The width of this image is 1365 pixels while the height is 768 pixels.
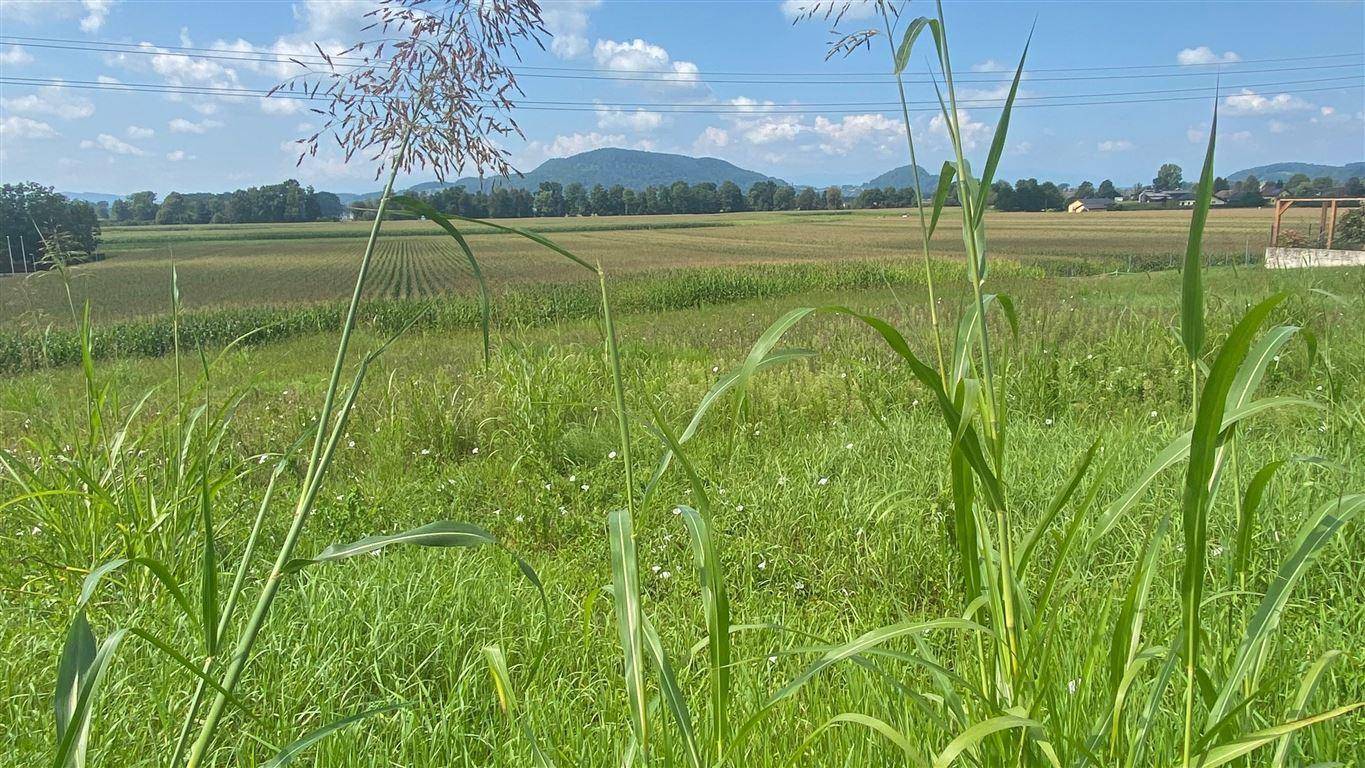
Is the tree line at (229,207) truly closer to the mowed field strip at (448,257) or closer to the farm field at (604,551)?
the mowed field strip at (448,257)

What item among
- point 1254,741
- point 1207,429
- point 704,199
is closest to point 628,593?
point 1207,429

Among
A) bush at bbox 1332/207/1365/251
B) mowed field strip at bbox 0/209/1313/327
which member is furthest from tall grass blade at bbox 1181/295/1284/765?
bush at bbox 1332/207/1365/251

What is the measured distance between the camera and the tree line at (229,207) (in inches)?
2148

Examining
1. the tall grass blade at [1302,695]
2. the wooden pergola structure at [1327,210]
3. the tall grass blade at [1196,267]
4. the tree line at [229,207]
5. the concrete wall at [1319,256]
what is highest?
the tree line at [229,207]

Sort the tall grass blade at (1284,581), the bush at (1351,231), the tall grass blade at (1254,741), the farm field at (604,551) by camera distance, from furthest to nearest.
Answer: the bush at (1351,231), the farm field at (604,551), the tall grass blade at (1284,581), the tall grass blade at (1254,741)

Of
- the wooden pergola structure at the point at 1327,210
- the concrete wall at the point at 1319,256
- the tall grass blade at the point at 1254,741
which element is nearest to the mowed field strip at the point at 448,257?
the wooden pergola structure at the point at 1327,210

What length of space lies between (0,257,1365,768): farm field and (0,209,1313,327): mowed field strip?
19.9ft

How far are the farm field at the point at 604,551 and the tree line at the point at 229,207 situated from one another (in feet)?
174

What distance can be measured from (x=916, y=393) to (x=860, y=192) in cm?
9486

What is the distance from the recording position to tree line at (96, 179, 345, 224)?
179 ft

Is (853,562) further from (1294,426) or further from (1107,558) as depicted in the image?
(1294,426)

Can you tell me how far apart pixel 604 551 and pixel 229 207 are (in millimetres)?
70271

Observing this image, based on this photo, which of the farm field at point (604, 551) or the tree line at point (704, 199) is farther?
the tree line at point (704, 199)

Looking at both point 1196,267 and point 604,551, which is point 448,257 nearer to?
point 604,551
